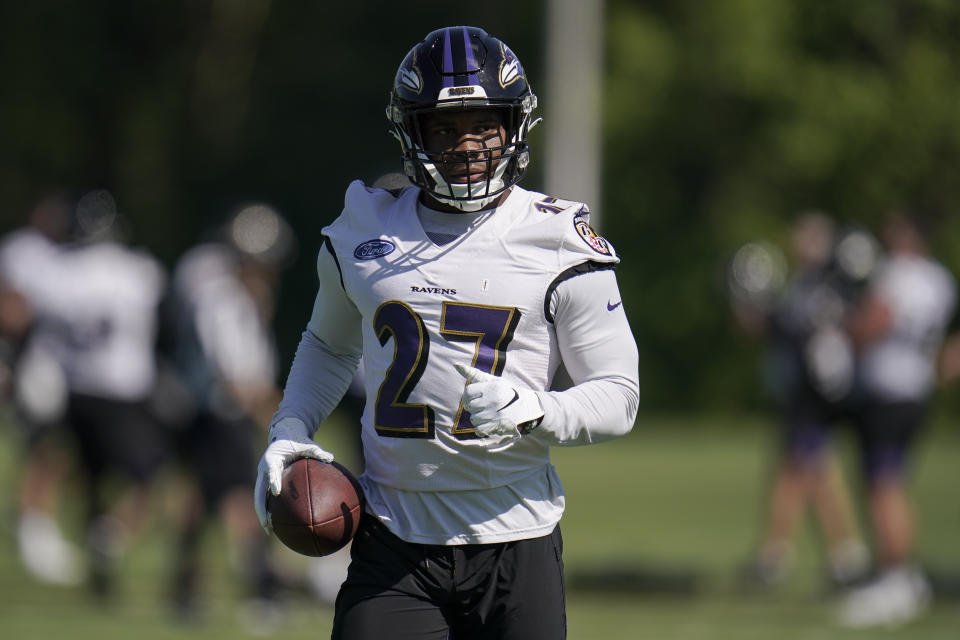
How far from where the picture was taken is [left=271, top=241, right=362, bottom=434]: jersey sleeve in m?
3.80

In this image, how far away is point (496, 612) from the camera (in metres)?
3.60

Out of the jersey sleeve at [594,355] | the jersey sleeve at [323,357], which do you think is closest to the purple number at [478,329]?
the jersey sleeve at [594,355]

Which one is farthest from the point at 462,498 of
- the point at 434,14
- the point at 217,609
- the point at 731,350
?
the point at 434,14

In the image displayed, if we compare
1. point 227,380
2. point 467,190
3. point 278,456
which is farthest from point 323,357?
point 227,380

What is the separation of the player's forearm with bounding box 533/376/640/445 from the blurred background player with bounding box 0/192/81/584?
6.06 m

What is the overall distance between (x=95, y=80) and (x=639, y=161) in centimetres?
Result: 1114

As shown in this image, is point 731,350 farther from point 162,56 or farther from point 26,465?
point 26,465

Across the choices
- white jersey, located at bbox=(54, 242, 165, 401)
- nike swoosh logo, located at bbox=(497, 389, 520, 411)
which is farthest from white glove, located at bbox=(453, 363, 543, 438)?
white jersey, located at bbox=(54, 242, 165, 401)

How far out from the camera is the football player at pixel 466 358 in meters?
3.54

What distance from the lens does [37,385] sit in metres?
9.80

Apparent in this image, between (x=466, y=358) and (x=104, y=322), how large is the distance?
5.90 meters

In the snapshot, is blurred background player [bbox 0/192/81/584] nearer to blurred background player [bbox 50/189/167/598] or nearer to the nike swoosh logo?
Answer: blurred background player [bbox 50/189/167/598]

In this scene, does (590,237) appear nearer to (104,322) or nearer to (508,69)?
(508,69)

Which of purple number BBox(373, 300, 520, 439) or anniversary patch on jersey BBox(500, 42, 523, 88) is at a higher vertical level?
anniversary patch on jersey BBox(500, 42, 523, 88)
